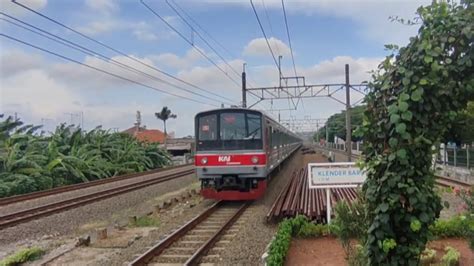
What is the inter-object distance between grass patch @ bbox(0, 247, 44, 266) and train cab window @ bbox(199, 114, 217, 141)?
6.29 metres

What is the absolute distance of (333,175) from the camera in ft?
29.2

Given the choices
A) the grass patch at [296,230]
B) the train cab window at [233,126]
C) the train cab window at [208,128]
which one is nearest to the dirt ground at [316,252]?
the grass patch at [296,230]

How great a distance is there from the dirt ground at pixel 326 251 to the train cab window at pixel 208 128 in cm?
633

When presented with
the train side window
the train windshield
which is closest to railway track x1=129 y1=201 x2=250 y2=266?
the train windshield

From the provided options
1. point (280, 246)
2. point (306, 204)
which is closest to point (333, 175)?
point (306, 204)

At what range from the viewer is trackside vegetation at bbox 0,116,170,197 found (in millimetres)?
19828

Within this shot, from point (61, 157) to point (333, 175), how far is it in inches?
707

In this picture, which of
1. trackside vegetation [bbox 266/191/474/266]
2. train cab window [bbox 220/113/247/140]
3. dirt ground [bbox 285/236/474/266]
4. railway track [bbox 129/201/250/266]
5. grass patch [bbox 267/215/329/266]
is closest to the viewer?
trackside vegetation [bbox 266/191/474/266]

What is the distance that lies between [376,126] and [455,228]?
486 cm

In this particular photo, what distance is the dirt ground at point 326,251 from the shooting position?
255 inches

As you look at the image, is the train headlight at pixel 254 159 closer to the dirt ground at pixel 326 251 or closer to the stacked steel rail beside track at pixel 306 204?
the stacked steel rail beside track at pixel 306 204

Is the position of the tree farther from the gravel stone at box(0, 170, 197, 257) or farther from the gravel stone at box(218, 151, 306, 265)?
the gravel stone at box(0, 170, 197, 257)

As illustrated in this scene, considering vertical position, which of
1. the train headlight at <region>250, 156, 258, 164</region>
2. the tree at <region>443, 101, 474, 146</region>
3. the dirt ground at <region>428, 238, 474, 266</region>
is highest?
the tree at <region>443, 101, 474, 146</region>

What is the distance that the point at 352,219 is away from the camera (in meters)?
5.42
